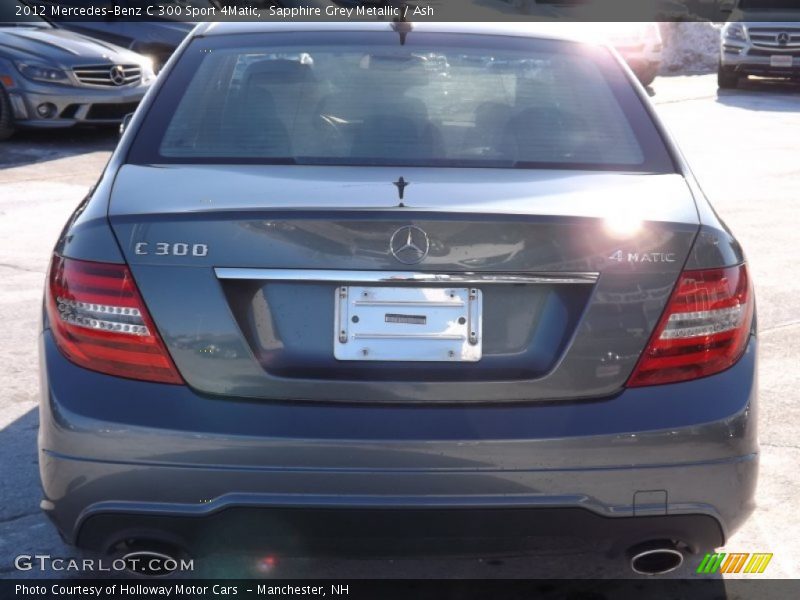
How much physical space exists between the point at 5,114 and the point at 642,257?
10.5 meters

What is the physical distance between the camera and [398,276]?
2879 mm

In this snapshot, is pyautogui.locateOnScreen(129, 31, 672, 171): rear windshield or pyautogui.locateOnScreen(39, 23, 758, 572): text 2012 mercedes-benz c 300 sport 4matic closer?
pyautogui.locateOnScreen(39, 23, 758, 572): text 2012 mercedes-benz c 300 sport 4matic

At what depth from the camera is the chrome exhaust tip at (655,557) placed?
3.03 metres

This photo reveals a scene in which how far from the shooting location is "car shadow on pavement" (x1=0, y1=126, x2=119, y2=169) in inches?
473

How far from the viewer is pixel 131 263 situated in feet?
9.69

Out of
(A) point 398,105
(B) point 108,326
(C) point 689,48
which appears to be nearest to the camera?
(B) point 108,326

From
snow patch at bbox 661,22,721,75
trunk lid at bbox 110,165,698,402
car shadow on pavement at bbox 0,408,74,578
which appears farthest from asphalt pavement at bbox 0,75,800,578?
snow patch at bbox 661,22,721,75

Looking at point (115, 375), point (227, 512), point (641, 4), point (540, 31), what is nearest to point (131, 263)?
point (115, 375)

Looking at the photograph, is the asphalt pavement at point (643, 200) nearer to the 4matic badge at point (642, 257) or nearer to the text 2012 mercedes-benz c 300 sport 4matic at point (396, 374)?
the text 2012 mercedes-benz c 300 sport 4matic at point (396, 374)

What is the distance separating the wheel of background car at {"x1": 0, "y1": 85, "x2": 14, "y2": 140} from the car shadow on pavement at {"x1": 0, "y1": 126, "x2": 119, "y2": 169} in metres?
0.17

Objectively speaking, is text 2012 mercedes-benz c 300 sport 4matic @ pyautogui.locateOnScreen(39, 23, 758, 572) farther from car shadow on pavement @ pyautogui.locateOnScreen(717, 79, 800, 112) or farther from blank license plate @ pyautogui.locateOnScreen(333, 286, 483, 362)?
car shadow on pavement @ pyautogui.locateOnScreen(717, 79, 800, 112)

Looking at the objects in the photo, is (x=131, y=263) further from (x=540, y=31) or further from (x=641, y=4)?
(x=641, y=4)

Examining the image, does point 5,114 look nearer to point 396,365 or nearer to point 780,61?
point 396,365

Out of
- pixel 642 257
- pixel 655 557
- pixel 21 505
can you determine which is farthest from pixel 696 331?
pixel 21 505
